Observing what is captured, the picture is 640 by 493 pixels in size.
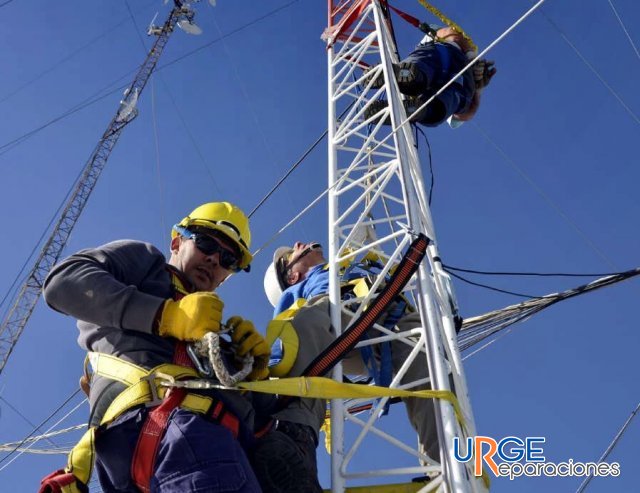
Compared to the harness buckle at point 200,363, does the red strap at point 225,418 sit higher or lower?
lower

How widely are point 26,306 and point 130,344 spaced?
23408 millimetres

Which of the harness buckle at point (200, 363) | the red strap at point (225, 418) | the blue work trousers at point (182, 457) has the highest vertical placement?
the harness buckle at point (200, 363)

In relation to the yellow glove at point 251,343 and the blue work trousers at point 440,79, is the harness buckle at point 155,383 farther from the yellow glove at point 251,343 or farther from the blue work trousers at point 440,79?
the blue work trousers at point 440,79

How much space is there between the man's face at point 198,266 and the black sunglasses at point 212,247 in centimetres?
2

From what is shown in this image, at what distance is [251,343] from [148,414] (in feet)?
2.40

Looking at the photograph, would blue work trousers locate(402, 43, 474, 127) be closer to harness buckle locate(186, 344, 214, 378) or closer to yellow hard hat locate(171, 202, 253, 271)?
yellow hard hat locate(171, 202, 253, 271)

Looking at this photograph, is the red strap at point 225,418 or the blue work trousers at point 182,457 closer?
the blue work trousers at point 182,457

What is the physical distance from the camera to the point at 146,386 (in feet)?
10.9

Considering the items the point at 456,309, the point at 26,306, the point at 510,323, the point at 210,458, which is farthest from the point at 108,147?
the point at 210,458

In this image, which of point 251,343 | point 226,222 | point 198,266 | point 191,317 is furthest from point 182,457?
point 226,222

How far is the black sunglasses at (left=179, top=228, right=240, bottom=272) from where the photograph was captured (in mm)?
4438

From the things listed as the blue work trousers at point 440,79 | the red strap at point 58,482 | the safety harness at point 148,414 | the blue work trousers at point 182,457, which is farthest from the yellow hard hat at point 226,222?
the blue work trousers at point 440,79

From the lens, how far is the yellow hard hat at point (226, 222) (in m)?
4.58

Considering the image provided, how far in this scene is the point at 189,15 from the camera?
3025 centimetres
